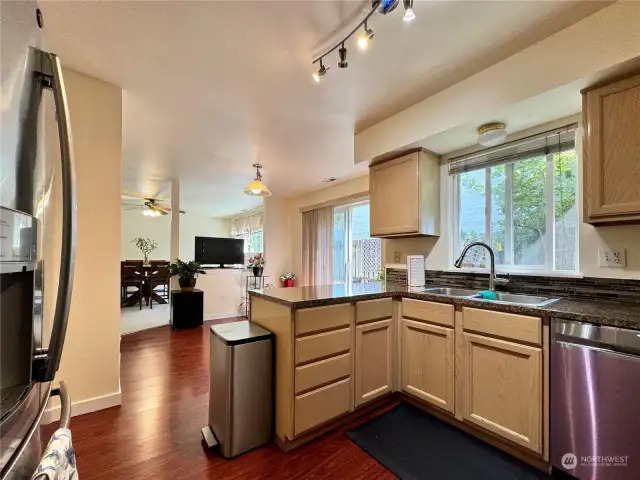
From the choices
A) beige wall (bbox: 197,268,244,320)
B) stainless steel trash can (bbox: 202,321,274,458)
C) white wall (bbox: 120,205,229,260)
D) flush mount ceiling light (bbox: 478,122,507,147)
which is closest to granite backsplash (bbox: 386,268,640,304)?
flush mount ceiling light (bbox: 478,122,507,147)

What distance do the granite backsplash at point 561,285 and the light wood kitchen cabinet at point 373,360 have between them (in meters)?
0.76

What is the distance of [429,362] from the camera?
81.2 inches

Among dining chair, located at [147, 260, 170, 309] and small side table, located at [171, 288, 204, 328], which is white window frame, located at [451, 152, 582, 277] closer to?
small side table, located at [171, 288, 204, 328]

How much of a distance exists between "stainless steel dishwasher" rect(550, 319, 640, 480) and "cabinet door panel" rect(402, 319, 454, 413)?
555 mm

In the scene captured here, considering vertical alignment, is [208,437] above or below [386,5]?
below

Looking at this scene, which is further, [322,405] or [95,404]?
[95,404]

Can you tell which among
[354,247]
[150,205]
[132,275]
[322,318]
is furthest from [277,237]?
[322,318]

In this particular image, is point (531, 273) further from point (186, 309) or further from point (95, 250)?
point (186, 309)

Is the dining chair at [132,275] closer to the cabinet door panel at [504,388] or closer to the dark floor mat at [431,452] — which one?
the dark floor mat at [431,452]

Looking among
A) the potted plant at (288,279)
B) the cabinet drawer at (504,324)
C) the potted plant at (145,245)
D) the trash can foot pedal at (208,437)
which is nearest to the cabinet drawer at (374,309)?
the cabinet drawer at (504,324)

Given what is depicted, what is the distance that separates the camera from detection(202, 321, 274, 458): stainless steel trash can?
5.48 ft

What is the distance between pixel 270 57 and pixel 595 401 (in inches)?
98.2

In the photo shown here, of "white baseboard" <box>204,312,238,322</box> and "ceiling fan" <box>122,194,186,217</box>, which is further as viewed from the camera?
"ceiling fan" <box>122,194,186,217</box>

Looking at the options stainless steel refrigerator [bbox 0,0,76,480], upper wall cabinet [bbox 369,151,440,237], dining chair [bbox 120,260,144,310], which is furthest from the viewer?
dining chair [bbox 120,260,144,310]
